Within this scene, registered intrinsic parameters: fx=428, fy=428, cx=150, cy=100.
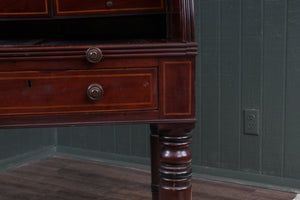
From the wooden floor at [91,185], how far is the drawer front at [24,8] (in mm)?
1042

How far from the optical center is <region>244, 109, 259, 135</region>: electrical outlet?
2106mm

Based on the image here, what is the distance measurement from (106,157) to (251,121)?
0.96 meters

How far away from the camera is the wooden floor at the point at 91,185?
2.02m

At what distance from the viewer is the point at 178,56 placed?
1.01m

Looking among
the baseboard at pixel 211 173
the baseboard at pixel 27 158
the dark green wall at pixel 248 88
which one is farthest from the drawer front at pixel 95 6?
the baseboard at pixel 27 158

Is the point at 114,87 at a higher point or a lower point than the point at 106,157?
higher

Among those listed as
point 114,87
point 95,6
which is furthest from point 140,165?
point 114,87

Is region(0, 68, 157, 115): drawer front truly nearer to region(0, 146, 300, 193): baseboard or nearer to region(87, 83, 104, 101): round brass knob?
region(87, 83, 104, 101): round brass knob

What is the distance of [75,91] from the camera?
1007mm

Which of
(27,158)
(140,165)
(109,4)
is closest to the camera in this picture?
(109,4)

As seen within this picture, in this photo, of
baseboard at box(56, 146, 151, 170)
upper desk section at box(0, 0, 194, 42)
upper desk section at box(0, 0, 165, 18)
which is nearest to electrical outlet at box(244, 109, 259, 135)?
baseboard at box(56, 146, 151, 170)

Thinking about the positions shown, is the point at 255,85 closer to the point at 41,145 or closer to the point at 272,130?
the point at 272,130

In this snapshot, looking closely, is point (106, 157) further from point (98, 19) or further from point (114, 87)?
point (114, 87)

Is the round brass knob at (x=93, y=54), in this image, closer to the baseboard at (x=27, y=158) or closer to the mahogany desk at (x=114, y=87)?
the mahogany desk at (x=114, y=87)
